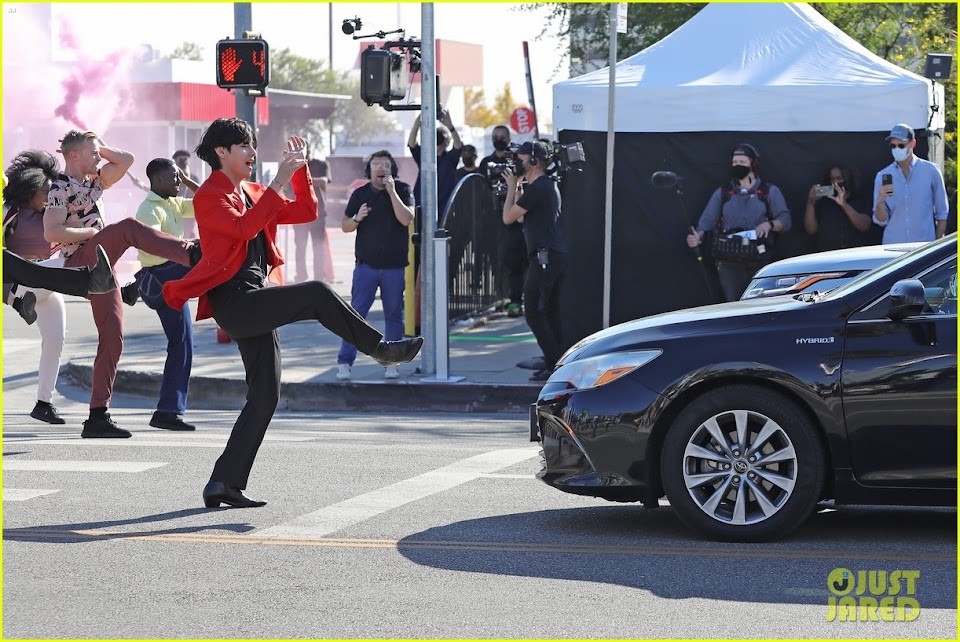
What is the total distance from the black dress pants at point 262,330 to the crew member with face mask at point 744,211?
7075 mm

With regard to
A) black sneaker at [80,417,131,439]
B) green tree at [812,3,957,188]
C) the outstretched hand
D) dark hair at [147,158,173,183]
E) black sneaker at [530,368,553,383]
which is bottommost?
black sneaker at [530,368,553,383]

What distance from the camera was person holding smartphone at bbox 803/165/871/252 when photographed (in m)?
14.5

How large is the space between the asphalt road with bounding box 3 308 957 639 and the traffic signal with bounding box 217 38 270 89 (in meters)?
6.66

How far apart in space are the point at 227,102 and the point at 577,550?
132 feet

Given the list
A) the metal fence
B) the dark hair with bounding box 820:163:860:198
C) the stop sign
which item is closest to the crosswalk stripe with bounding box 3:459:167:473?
the metal fence

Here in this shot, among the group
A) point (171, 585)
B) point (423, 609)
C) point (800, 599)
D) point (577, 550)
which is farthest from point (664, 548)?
point (171, 585)

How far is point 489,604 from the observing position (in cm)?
597

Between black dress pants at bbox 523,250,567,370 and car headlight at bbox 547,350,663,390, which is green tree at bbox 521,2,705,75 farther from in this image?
car headlight at bbox 547,350,663,390

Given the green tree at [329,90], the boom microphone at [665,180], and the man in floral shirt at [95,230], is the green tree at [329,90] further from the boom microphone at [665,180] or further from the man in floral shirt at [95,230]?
the man in floral shirt at [95,230]

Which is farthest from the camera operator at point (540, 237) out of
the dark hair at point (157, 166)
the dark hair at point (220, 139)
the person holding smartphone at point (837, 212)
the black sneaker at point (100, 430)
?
the dark hair at point (220, 139)

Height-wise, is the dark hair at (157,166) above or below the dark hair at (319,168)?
above

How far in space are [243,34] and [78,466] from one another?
25.1 ft

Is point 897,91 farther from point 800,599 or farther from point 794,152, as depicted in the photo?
point 800,599

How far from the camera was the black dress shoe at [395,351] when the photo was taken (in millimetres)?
7934
